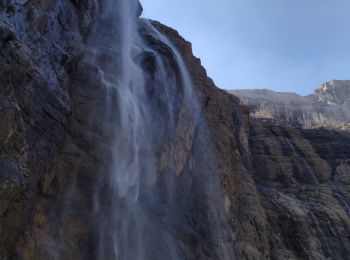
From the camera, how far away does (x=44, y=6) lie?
46.4ft

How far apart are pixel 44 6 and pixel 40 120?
3.67 metres

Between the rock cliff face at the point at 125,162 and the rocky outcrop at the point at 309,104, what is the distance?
51462 millimetres

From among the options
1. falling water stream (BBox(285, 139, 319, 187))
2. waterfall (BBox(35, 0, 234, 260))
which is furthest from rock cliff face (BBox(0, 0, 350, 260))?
falling water stream (BBox(285, 139, 319, 187))

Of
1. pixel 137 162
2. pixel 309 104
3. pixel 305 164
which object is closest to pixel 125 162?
pixel 137 162

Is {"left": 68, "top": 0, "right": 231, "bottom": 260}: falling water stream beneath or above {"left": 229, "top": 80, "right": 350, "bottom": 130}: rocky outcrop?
beneath

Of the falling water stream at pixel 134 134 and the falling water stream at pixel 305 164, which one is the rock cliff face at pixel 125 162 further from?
the falling water stream at pixel 305 164

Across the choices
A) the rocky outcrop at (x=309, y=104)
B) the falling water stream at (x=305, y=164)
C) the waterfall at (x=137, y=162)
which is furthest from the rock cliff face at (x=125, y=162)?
the rocky outcrop at (x=309, y=104)

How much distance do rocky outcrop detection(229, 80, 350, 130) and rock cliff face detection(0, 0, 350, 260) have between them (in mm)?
51462

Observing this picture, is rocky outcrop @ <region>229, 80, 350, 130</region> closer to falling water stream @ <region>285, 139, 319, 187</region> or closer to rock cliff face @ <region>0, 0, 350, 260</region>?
falling water stream @ <region>285, 139, 319, 187</region>

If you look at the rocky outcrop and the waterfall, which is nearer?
the waterfall

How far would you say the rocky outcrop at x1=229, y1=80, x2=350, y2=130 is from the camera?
83.3m

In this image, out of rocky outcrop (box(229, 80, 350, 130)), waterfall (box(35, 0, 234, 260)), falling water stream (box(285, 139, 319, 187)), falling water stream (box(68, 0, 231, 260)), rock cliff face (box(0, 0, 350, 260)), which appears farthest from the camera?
rocky outcrop (box(229, 80, 350, 130))

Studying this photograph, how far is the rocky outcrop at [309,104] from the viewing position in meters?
83.3

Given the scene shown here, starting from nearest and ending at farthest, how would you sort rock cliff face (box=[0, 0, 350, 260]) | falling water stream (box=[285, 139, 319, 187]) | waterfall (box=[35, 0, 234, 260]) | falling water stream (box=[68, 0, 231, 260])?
rock cliff face (box=[0, 0, 350, 260])
waterfall (box=[35, 0, 234, 260])
falling water stream (box=[68, 0, 231, 260])
falling water stream (box=[285, 139, 319, 187])
